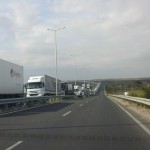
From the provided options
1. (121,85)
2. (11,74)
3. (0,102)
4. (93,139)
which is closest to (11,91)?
(11,74)

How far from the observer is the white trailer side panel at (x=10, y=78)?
35.5m

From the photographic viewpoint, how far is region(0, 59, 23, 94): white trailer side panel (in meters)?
35.5

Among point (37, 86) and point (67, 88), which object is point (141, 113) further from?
point (67, 88)

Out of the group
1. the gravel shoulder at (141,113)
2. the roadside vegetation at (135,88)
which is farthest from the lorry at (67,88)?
the gravel shoulder at (141,113)

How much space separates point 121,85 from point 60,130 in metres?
175

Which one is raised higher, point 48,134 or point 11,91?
point 11,91

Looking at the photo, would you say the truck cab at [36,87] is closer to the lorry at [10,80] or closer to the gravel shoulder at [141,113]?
the lorry at [10,80]

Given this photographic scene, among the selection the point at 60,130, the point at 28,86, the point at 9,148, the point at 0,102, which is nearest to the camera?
the point at 9,148

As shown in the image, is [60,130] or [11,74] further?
[11,74]

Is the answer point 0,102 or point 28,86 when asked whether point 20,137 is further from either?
point 28,86

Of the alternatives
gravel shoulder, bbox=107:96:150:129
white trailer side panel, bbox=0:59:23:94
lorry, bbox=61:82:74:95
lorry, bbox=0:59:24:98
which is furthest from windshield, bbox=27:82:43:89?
lorry, bbox=61:82:74:95

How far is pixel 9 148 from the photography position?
1042 cm

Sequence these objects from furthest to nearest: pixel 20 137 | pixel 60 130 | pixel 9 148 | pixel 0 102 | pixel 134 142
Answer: pixel 0 102, pixel 60 130, pixel 20 137, pixel 134 142, pixel 9 148

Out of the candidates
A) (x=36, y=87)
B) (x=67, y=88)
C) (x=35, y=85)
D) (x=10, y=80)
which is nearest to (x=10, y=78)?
(x=10, y=80)
